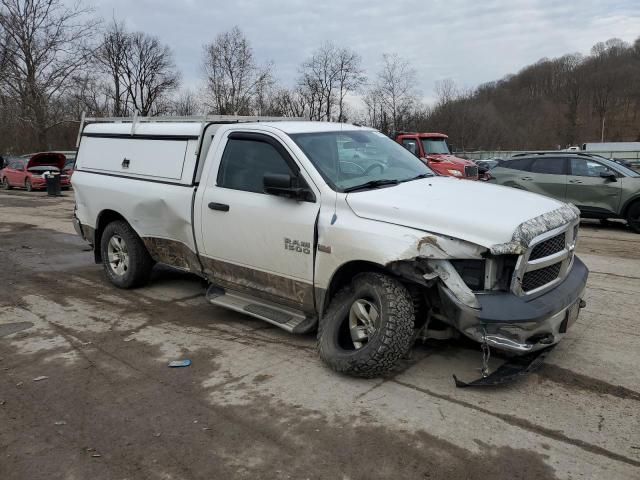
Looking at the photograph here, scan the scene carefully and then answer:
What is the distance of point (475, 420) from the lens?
351 centimetres

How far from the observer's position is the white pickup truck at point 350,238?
12.1ft

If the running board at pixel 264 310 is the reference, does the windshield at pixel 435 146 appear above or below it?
above

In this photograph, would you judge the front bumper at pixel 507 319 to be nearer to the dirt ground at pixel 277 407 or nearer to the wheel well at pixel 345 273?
the dirt ground at pixel 277 407

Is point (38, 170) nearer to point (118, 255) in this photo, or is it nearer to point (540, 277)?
point (118, 255)

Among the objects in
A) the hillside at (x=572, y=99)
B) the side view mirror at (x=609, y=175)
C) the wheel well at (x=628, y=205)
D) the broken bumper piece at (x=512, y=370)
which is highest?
the hillside at (x=572, y=99)

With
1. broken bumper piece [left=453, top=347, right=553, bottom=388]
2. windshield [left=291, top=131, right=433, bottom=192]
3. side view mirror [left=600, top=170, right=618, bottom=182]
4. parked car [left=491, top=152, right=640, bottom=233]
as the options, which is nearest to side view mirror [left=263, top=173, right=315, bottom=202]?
windshield [left=291, top=131, right=433, bottom=192]

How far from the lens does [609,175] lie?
1174cm

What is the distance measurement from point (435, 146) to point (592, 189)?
627 centimetres

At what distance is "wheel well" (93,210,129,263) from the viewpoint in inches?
267

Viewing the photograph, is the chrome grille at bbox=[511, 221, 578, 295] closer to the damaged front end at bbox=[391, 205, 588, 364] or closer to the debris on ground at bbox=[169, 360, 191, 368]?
the damaged front end at bbox=[391, 205, 588, 364]

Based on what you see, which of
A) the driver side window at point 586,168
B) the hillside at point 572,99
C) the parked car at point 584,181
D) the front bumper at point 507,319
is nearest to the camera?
the front bumper at point 507,319

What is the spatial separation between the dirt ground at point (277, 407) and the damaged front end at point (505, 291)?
1.60 ft

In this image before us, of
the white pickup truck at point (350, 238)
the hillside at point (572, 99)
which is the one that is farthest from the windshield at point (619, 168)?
the hillside at point (572, 99)

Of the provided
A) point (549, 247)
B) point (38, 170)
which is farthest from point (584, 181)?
point (38, 170)
